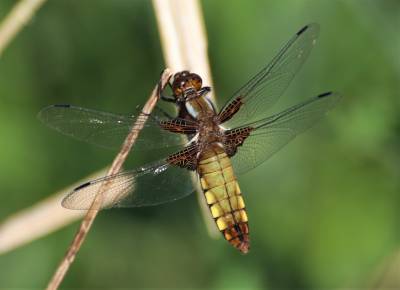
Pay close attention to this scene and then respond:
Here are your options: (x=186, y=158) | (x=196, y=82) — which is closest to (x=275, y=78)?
(x=196, y=82)

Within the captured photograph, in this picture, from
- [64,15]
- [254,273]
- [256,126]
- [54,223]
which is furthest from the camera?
[64,15]

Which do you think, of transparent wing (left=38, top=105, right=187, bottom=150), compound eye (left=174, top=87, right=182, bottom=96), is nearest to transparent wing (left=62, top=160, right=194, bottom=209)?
transparent wing (left=38, top=105, right=187, bottom=150)

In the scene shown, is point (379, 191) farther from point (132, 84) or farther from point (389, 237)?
point (132, 84)

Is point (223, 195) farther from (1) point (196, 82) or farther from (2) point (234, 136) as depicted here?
(1) point (196, 82)

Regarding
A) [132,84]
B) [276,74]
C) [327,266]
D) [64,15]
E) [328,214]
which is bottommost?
[327,266]

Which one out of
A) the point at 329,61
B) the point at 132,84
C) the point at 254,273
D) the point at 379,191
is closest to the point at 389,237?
the point at 379,191
